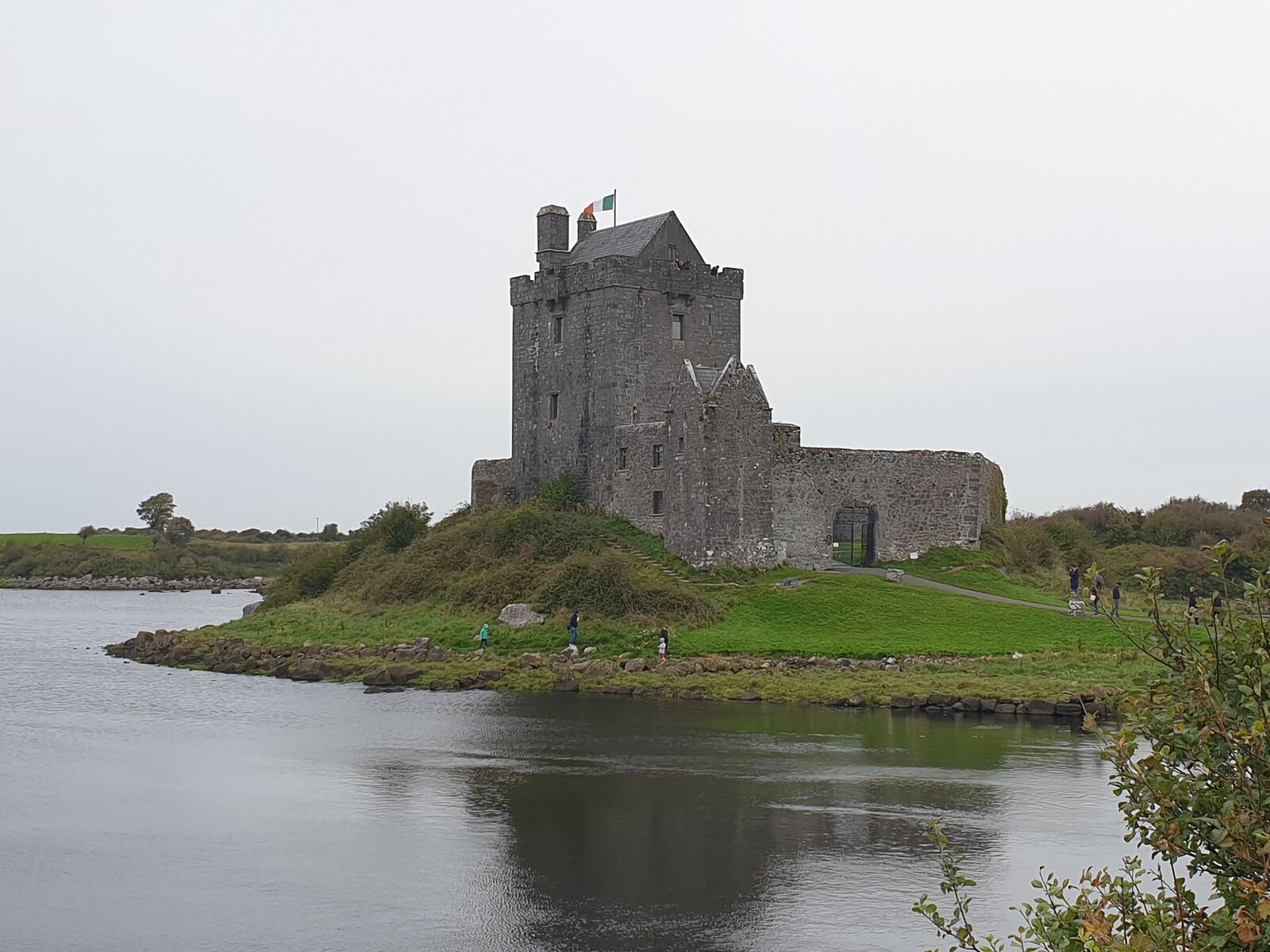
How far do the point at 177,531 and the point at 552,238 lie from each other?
A: 90.7 metres

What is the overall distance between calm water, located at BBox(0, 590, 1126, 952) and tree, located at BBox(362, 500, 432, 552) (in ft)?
66.4

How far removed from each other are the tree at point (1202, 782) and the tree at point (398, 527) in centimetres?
4688

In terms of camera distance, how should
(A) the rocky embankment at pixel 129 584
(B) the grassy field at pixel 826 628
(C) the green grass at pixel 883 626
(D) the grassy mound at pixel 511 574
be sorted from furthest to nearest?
(A) the rocky embankment at pixel 129 584 < (D) the grassy mound at pixel 511 574 < (B) the grassy field at pixel 826 628 < (C) the green grass at pixel 883 626

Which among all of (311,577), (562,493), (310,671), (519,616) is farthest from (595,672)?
(311,577)

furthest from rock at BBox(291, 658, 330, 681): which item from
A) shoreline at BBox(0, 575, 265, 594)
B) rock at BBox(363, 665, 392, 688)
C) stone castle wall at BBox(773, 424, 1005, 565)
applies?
shoreline at BBox(0, 575, 265, 594)

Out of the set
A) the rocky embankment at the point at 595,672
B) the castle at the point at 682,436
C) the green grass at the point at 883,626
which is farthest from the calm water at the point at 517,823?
the castle at the point at 682,436

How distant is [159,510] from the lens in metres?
132

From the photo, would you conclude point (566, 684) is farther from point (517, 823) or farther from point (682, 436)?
point (517, 823)

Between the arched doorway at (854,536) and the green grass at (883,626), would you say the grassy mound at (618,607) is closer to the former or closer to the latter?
the green grass at (883,626)

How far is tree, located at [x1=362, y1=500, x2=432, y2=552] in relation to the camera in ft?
175

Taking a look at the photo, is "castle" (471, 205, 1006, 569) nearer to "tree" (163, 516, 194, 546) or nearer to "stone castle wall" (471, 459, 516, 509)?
"stone castle wall" (471, 459, 516, 509)

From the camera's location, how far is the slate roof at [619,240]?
49000 mm

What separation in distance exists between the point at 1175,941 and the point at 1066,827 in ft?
43.2

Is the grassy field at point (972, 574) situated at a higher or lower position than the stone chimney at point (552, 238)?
lower
